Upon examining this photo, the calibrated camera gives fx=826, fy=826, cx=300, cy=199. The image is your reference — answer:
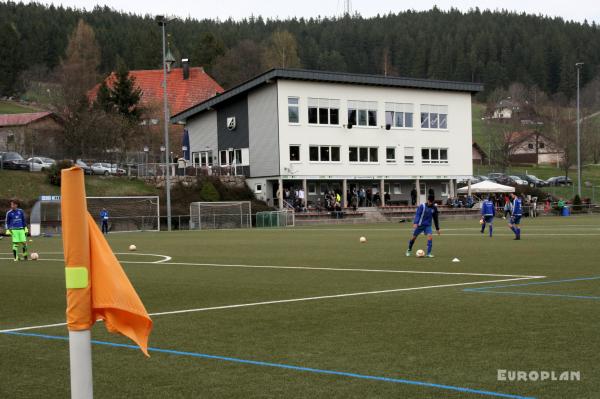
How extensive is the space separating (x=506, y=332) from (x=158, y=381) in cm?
448

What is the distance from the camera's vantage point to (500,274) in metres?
18.2

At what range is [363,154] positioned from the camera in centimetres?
7069

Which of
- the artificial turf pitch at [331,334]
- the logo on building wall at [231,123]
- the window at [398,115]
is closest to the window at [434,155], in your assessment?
the window at [398,115]

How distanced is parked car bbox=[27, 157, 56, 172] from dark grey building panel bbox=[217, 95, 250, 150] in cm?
1469

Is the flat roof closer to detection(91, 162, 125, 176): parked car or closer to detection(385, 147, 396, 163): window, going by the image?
detection(385, 147, 396, 163): window

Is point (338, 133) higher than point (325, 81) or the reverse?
the reverse

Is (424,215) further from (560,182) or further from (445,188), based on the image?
(560,182)

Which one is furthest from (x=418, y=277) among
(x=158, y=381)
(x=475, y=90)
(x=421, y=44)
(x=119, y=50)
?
(x=421, y=44)

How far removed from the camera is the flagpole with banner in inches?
147

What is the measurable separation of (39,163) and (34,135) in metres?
13.1

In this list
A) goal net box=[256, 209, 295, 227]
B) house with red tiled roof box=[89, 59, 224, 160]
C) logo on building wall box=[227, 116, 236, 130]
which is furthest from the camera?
house with red tiled roof box=[89, 59, 224, 160]

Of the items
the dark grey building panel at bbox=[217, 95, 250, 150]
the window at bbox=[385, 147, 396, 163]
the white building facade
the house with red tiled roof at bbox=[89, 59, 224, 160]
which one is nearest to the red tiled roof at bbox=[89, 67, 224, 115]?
the house with red tiled roof at bbox=[89, 59, 224, 160]

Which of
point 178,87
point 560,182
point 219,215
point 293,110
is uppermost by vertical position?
point 178,87

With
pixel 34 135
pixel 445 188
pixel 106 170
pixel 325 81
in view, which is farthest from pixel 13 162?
pixel 445 188
